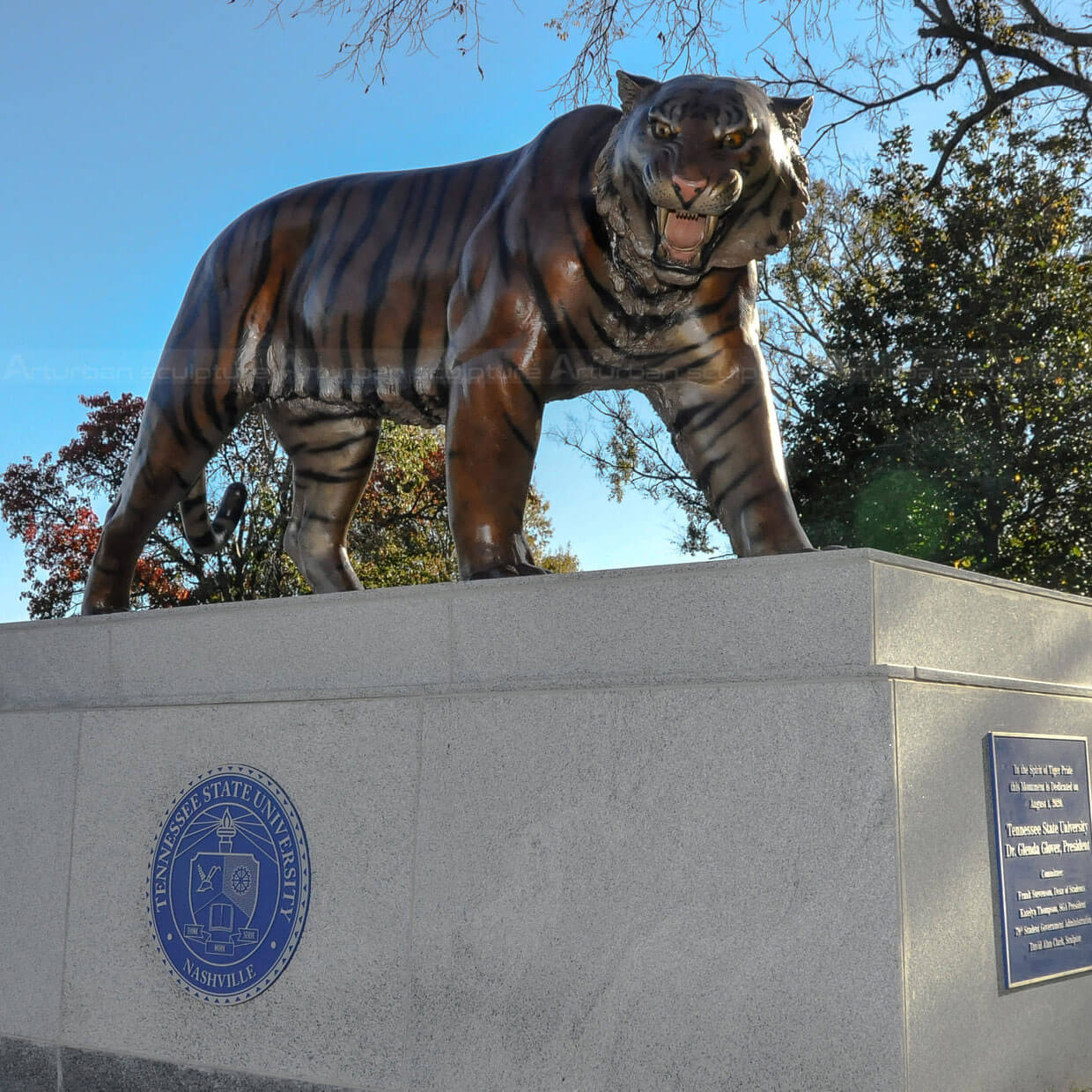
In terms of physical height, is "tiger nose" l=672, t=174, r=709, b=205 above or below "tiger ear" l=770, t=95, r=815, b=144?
below

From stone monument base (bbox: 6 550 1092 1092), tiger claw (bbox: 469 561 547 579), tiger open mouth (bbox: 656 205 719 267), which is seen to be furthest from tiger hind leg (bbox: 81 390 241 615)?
tiger open mouth (bbox: 656 205 719 267)

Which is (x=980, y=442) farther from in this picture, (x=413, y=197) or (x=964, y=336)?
(x=413, y=197)

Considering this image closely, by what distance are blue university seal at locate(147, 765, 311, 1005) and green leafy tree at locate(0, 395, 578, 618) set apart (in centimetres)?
1218

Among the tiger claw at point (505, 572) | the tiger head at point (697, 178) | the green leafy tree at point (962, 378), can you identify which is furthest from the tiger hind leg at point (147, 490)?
the green leafy tree at point (962, 378)

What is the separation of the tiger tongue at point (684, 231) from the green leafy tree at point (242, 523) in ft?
42.1

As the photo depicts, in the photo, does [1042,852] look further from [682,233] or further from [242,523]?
[242,523]

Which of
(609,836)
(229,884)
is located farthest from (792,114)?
(229,884)

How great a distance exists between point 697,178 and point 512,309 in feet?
2.28

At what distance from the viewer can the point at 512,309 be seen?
12.3 ft

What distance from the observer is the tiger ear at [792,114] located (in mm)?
3688

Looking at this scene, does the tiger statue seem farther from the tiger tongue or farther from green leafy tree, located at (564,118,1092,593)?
green leafy tree, located at (564,118,1092,593)

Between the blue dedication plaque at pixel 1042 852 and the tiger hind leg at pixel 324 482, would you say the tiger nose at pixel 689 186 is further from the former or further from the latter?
the tiger hind leg at pixel 324 482

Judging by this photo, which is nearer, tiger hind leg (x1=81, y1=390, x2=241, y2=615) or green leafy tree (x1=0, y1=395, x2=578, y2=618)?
tiger hind leg (x1=81, y1=390, x2=241, y2=615)

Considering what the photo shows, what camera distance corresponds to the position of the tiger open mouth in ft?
11.3
